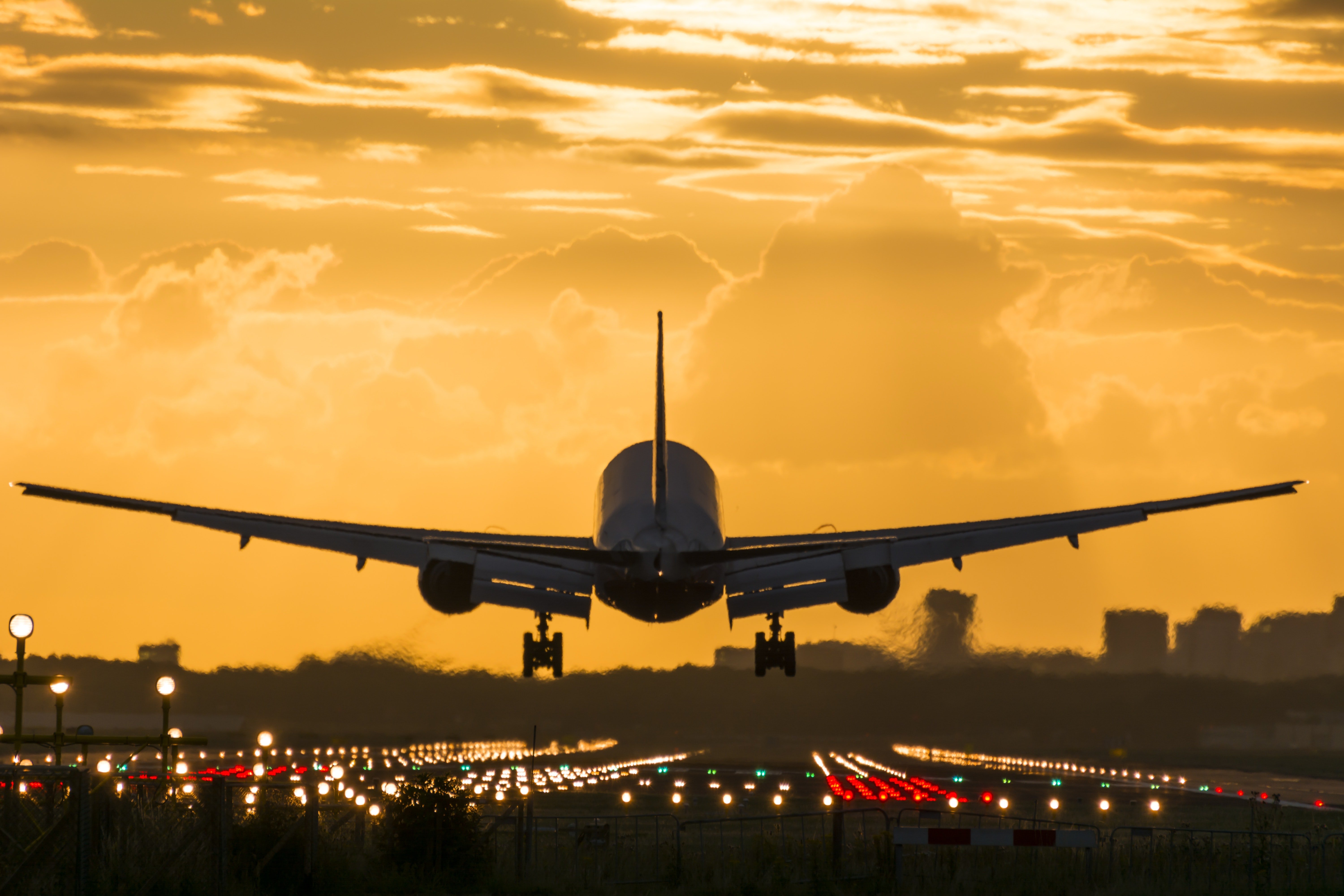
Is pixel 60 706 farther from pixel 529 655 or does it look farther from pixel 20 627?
pixel 529 655

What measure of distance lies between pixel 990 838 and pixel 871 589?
2001 centimetres

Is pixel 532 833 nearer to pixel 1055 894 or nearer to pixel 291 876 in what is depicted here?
pixel 291 876

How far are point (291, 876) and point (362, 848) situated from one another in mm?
4552

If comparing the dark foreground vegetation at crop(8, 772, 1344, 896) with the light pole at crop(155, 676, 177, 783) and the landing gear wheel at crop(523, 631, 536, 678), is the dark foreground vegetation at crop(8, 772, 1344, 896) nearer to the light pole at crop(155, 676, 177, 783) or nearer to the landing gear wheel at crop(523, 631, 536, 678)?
the light pole at crop(155, 676, 177, 783)

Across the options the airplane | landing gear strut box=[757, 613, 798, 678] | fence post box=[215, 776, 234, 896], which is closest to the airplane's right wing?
the airplane

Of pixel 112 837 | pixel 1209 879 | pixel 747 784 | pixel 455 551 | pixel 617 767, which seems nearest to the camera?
pixel 112 837

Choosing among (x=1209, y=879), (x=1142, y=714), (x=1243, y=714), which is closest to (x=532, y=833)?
(x=1209, y=879)

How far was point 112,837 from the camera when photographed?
31234mm

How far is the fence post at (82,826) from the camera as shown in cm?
2589

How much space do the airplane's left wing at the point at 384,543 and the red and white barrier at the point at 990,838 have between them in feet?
57.8

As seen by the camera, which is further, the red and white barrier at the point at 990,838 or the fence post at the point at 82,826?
the red and white barrier at the point at 990,838

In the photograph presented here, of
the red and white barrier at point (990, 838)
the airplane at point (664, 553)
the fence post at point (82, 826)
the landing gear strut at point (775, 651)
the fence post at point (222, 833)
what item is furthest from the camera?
the landing gear strut at point (775, 651)

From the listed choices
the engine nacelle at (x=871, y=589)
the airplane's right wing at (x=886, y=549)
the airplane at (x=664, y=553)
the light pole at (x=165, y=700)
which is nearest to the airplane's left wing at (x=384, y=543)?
the airplane at (x=664, y=553)

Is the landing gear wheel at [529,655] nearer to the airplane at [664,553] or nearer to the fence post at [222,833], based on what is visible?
the airplane at [664,553]
